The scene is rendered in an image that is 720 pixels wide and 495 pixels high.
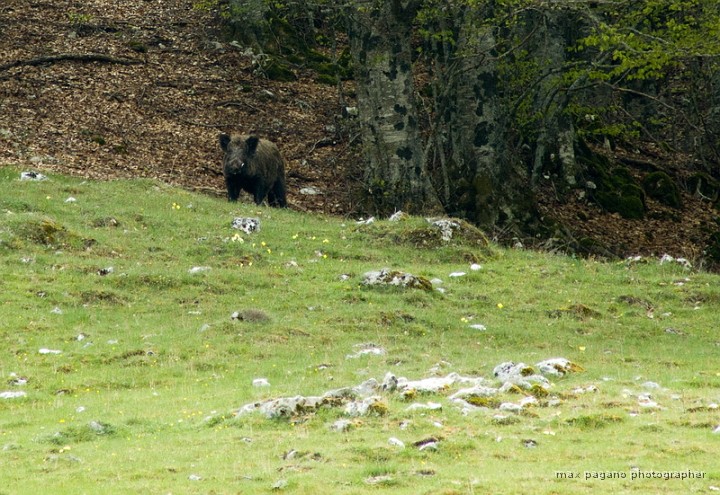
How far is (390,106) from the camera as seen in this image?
28.3m

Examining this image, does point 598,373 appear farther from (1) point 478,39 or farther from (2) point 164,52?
(2) point 164,52

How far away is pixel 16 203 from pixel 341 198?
37.4 feet

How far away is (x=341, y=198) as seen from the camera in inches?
1319

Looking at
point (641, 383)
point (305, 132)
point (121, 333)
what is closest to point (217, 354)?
point (121, 333)

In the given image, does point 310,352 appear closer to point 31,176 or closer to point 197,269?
point 197,269

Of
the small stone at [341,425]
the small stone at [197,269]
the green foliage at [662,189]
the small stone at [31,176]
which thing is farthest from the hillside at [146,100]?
the small stone at [341,425]

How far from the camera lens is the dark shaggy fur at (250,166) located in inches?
1114

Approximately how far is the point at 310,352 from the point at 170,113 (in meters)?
20.8

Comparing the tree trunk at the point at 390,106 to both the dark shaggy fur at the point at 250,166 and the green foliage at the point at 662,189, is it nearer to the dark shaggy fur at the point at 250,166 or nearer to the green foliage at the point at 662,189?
the dark shaggy fur at the point at 250,166

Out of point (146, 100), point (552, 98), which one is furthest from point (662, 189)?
point (146, 100)

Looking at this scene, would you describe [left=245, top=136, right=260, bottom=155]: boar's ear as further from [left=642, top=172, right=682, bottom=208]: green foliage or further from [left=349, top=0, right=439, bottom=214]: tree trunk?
[left=642, top=172, right=682, bottom=208]: green foliage

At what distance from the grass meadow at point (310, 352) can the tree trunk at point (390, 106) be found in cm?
217

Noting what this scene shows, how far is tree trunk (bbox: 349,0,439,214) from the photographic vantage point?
27.9 meters

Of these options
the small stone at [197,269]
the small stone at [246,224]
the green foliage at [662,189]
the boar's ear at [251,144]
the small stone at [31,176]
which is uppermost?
the boar's ear at [251,144]
